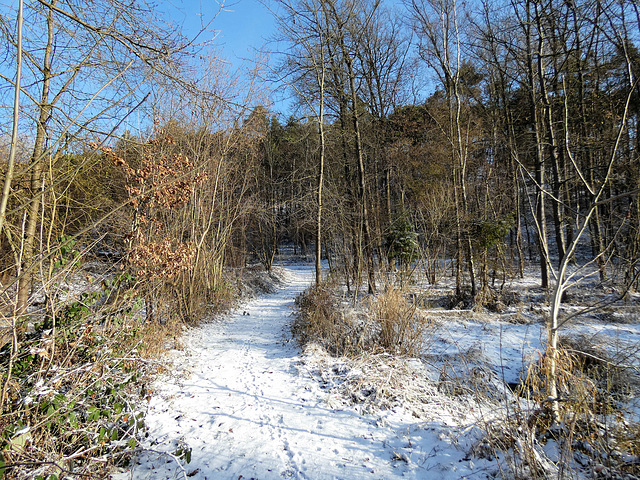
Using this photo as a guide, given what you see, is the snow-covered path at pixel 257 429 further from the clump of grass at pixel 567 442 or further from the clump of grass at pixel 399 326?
the clump of grass at pixel 399 326

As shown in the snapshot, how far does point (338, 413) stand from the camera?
3.36 metres

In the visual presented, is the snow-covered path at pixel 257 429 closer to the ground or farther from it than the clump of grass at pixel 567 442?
closer to the ground

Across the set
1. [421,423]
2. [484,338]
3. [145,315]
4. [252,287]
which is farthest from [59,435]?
[252,287]

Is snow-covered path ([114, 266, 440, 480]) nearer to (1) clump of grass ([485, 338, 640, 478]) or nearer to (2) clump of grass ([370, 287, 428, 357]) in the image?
(1) clump of grass ([485, 338, 640, 478])

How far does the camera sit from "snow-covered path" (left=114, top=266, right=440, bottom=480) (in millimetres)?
2555

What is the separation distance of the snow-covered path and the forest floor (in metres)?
0.01

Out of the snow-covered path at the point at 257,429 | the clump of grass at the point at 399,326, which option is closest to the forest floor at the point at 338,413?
the snow-covered path at the point at 257,429

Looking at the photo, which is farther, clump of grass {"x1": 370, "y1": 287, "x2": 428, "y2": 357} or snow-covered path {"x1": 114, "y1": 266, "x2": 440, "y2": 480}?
clump of grass {"x1": 370, "y1": 287, "x2": 428, "y2": 357}

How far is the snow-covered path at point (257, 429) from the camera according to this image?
255 cm

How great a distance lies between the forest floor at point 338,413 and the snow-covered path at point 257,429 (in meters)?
0.01

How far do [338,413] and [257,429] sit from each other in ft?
2.86

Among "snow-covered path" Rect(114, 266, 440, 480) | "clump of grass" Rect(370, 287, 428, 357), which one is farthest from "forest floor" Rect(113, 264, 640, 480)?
"clump of grass" Rect(370, 287, 428, 357)

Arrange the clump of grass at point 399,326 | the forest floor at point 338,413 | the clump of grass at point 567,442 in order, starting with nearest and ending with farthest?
the clump of grass at point 567,442, the forest floor at point 338,413, the clump of grass at point 399,326

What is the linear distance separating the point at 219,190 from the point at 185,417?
7.51 m
